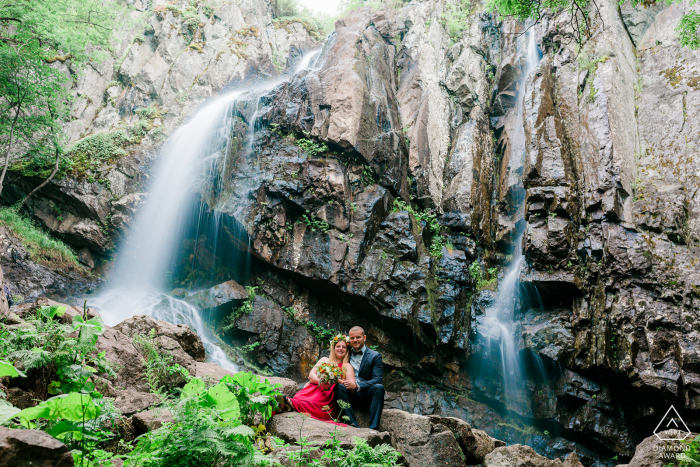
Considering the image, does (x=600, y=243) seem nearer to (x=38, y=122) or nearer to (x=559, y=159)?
(x=559, y=159)

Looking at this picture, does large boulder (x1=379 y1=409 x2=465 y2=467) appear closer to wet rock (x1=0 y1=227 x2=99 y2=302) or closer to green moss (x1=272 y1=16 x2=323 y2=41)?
wet rock (x1=0 y1=227 x2=99 y2=302)

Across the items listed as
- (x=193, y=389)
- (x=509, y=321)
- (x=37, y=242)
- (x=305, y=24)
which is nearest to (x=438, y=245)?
(x=509, y=321)

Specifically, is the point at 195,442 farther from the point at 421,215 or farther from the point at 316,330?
the point at 421,215

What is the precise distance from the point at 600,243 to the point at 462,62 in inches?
384

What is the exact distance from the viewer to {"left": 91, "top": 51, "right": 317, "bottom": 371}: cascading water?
33.1 feet

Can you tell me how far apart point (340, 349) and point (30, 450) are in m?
3.45

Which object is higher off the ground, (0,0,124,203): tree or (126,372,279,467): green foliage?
(0,0,124,203): tree

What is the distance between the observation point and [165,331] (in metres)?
5.89

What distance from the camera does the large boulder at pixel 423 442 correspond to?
405 cm

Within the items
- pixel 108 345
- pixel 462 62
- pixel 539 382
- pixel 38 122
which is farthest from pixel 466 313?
pixel 38 122

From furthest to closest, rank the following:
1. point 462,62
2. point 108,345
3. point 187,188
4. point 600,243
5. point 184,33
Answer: point 184,33
point 462,62
point 187,188
point 600,243
point 108,345

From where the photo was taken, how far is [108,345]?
15.1 ft

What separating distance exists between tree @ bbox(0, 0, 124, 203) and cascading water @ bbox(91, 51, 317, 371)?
10.0ft

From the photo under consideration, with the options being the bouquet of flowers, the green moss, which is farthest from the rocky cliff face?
the green moss
